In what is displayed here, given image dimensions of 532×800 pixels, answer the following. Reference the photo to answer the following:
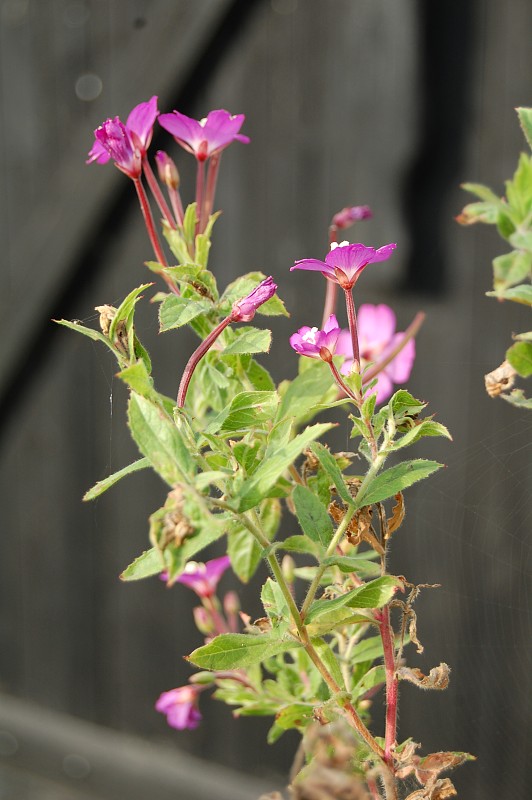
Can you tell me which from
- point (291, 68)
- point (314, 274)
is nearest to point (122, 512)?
point (314, 274)

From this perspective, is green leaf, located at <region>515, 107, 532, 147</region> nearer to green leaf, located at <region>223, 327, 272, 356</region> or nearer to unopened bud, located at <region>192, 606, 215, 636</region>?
green leaf, located at <region>223, 327, 272, 356</region>

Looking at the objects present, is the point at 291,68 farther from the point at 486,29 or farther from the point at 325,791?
the point at 325,791

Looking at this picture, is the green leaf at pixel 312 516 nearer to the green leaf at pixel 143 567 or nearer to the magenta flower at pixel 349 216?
the green leaf at pixel 143 567

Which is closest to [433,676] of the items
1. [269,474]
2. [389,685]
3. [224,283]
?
[389,685]

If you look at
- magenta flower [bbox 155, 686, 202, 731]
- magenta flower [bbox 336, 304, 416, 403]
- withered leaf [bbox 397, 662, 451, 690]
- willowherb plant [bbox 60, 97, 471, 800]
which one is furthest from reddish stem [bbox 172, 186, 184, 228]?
magenta flower [bbox 155, 686, 202, 731]

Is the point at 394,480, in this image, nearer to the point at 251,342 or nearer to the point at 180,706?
the point at 251,342

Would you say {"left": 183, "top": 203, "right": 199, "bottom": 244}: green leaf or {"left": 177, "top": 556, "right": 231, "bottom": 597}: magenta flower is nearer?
{"left": 183, "top": 203, "right": 199, "bottom": 244}: green leaf

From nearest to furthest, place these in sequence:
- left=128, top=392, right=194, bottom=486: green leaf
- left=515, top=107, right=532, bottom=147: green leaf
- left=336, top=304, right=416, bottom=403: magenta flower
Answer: left=128, top=392, right=194, bottom=486: green leaf < left=515, top=107, right=532, bottom=147: green leaf < left=336, top=304, right=416, bottom=403: magenta flower
